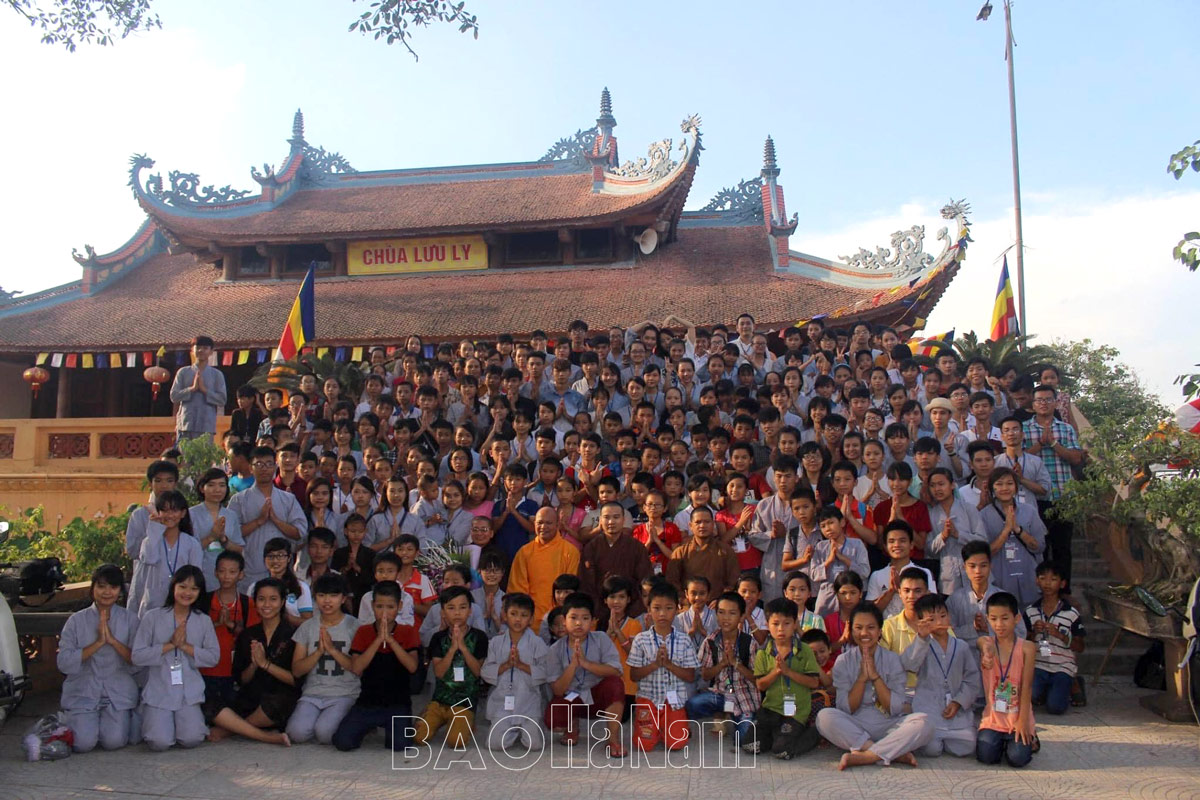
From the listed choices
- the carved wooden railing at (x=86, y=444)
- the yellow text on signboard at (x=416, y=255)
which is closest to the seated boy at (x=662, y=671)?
the carved wooden railing at (x=86, y=444)

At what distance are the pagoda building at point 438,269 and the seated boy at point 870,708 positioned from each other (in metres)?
9.10

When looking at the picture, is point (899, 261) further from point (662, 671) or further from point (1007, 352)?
point (662, 671)

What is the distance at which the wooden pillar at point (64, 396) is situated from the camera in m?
16.1

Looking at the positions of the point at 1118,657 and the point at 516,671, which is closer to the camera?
the point at 516,671

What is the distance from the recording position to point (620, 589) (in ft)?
17.2

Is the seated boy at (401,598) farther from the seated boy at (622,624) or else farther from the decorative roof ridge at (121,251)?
the decorative roof ridge at (121,251)

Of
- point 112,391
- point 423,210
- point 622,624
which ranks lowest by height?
point 622,624

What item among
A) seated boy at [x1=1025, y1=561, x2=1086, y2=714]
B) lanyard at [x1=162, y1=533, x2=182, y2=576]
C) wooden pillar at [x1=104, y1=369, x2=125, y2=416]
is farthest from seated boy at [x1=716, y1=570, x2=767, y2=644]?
wooden pillar at [x1=104, y1=369, x2=125, y2=416]

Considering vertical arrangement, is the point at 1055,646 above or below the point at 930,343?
below

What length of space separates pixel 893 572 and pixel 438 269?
12.9m

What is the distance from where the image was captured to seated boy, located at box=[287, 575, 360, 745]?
16.8 feet

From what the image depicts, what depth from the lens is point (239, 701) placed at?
533 cm

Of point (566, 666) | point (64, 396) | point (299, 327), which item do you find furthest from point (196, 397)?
point (64, 396)

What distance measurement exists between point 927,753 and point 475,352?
579cm
